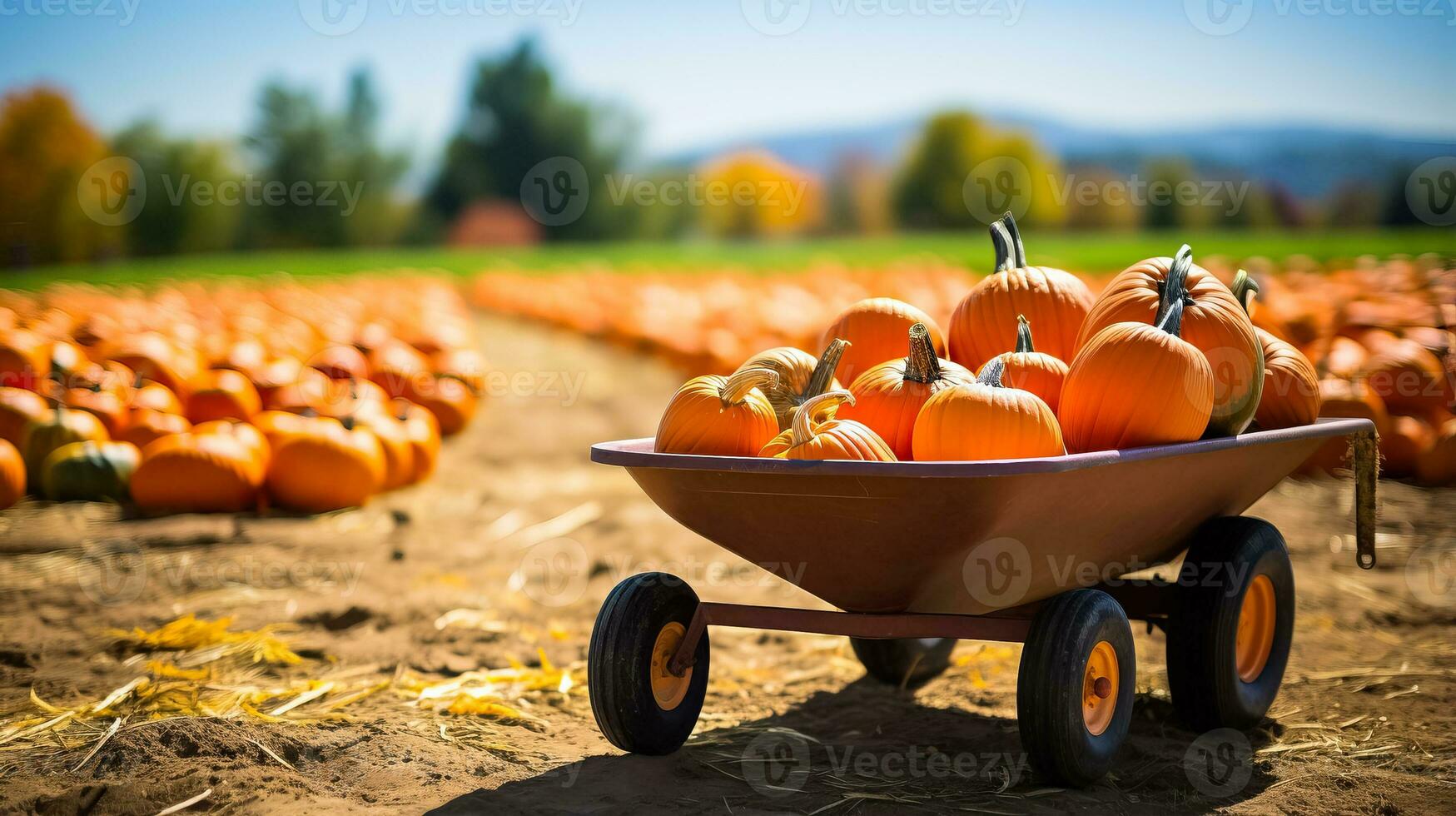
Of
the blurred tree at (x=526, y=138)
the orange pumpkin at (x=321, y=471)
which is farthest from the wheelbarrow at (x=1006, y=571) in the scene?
the blurred tree at (x=526, y=138)

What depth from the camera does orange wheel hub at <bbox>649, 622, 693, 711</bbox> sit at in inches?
115

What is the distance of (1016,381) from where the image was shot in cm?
304

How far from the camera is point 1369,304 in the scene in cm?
851

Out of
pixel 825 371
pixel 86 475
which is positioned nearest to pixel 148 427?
pixel 86 475

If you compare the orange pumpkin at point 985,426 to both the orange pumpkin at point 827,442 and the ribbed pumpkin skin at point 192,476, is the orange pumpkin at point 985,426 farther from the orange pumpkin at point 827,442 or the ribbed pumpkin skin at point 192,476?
the ribbed pumpkin skin at point 192,476

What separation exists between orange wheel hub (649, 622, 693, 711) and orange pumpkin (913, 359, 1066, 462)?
83 centimetres

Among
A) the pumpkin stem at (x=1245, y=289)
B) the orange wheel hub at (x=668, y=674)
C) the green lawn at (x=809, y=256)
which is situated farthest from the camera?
the green lawn at (x=809, y=256)

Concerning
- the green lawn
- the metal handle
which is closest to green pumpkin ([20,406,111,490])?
the metal handle

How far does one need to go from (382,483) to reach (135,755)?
158 inches

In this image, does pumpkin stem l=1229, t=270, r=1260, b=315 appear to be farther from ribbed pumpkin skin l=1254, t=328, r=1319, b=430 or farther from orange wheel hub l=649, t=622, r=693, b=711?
orange wheel hub l=649, t=622, r=693, b=711

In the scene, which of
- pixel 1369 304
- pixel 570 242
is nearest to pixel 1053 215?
pixel 570 242

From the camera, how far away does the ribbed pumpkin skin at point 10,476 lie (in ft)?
18.8

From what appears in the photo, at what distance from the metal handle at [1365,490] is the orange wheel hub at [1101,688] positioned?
1.33 metres

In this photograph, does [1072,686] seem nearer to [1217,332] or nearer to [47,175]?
[1217,332]
